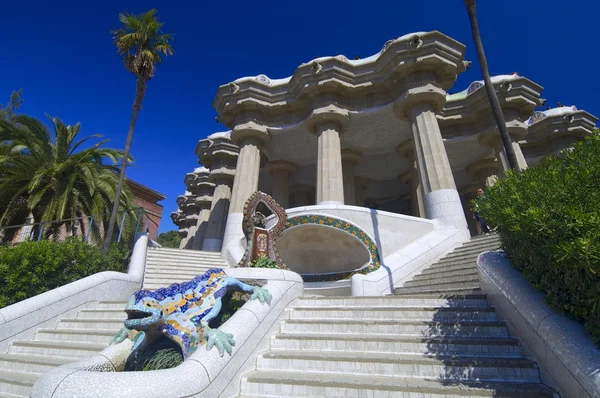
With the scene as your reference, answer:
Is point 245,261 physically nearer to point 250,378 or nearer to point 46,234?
point 250,378

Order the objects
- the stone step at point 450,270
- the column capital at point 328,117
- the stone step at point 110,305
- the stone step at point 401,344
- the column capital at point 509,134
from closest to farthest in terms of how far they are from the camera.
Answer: the stone step at point 401,344, the stone step at point 110,305, the stone step at point 450,270, the column capital at point 328,117, the column capital at point 509,134

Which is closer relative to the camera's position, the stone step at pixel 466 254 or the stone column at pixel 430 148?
the stone step at pixel 466 254

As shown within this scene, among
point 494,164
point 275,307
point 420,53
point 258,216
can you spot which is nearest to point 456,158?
point 494,164

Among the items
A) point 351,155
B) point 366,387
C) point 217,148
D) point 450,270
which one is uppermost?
point 217,148

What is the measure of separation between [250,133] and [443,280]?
1360cm

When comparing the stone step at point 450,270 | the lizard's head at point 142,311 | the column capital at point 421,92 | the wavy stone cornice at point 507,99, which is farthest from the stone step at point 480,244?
the wavy stone cornice at point 507,99

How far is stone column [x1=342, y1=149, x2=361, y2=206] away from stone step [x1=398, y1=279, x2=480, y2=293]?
12180mm

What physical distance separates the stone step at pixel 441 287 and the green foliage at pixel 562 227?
2.76 metres

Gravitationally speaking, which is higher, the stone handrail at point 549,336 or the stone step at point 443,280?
the stone step at point 443,280

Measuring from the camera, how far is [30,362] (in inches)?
192

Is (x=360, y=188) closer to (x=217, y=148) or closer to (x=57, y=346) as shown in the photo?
(x=217, y=148)

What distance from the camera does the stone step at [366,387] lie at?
10.3 feet

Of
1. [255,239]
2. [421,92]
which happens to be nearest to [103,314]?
[255,239]

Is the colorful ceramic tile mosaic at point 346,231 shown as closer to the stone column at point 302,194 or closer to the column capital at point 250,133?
the column capital at point 250,133
